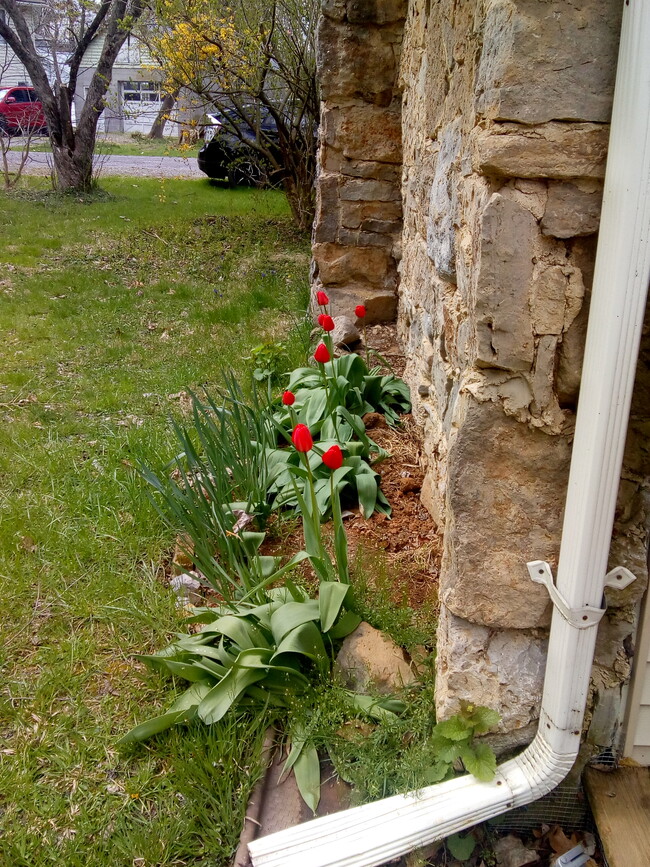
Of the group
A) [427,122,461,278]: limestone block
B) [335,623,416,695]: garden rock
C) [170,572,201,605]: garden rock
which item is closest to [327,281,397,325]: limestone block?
[427,122,461,278]: limestone block

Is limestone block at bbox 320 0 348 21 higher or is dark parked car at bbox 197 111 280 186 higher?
limestone block at bbox 320 0 348 21

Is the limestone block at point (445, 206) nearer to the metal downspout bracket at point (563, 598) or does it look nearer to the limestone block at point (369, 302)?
the metal downspout bracket at point (563, 598)

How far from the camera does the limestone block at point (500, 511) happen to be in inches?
61.1

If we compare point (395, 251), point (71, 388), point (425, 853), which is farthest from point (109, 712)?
point (395, 251)

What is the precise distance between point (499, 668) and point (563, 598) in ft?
0.98

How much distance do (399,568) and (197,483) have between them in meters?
0.77

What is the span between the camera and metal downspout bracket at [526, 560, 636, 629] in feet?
4.90

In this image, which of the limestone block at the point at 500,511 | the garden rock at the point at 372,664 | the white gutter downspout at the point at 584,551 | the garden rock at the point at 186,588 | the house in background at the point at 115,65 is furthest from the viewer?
the house in background at the point at 115,65

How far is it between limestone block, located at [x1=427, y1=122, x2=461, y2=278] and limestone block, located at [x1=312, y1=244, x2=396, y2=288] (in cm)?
203

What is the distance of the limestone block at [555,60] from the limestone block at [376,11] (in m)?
3.63

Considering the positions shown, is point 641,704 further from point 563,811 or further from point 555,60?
point 555,60

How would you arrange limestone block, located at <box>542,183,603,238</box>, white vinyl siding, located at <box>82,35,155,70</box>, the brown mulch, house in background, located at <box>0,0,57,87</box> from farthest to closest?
house in background, located at <box>0,0,57,87</box> → white vinyl siding, located at <box>82,35,155,70</box> → the brown mulch → limestone block, located at <box>542,183,603,238</box>

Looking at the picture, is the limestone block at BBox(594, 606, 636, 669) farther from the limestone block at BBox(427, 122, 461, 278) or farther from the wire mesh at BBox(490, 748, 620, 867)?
the limestone block at BBox(427, 122, 461, 278)

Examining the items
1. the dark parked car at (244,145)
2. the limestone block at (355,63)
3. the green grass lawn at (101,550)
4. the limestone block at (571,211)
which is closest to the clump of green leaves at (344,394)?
the green grass lawn at (101,550)
